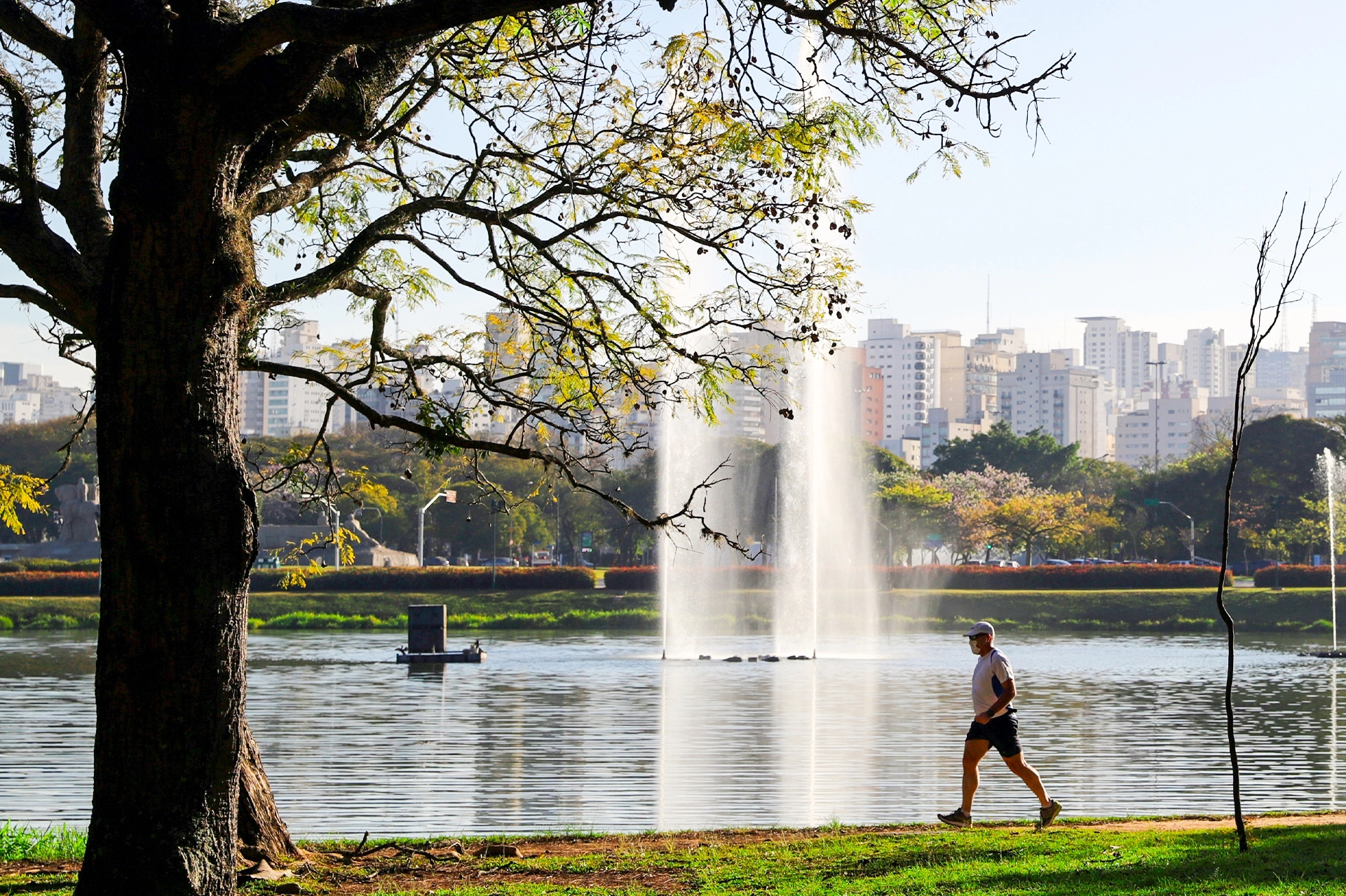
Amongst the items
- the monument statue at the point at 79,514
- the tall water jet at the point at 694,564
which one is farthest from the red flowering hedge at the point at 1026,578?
the monument statue at the point at 79,514

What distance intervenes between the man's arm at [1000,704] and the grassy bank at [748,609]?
39.1m

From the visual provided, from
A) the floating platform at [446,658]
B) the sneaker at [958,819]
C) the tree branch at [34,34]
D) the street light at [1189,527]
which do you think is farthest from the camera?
the street light at [1189,527]

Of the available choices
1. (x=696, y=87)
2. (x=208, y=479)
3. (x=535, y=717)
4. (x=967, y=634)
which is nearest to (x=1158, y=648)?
(x=535, y=717)

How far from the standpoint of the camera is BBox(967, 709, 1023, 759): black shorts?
11727mm

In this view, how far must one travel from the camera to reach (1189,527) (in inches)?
3440

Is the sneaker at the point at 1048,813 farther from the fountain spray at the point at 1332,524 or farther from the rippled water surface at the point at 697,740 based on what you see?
the fountain spray at the point at 1332,524

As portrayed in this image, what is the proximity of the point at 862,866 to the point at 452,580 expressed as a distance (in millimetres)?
51393

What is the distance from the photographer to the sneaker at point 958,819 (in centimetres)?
1179

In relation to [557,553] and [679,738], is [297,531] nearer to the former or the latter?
[557,553]

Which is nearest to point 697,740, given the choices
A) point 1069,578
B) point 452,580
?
point 452,580

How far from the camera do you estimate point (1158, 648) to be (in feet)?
139

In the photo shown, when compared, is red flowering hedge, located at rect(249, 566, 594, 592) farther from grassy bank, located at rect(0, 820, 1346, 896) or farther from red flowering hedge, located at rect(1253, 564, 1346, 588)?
grassy bank, located at rect(0, 820, 1346, 896)

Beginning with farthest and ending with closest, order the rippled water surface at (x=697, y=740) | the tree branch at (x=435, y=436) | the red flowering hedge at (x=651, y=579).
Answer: the red flowering hedge at (x=651, y=579)
the rippled water surface at (x=697, y=740)
the tree branch at (x=435, y=436)

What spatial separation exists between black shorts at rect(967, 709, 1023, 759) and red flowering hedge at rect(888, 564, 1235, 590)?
50387mm
